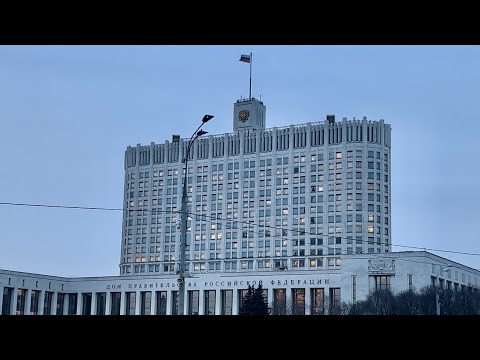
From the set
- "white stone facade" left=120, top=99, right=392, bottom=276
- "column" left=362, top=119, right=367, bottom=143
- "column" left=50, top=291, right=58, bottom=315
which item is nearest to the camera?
"column" left=50, top=291, right=58, bottom=315

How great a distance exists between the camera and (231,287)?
119625 millimetres

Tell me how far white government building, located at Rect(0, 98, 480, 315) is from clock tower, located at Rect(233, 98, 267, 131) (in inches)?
8.9

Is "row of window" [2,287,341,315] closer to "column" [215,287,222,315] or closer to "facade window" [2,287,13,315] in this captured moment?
"facade window" [2,287,13,315]

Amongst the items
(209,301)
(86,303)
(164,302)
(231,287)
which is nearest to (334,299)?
(231,287)

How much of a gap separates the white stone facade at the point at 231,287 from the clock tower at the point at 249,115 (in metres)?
41.1

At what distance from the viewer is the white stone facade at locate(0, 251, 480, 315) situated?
102125 millimetres

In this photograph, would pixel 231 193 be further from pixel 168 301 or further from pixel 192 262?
pixel 168 301

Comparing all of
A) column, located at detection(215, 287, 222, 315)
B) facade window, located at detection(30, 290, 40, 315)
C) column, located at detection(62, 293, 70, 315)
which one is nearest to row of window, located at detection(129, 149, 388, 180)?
column, located at detection(215, 287, 222, 315)

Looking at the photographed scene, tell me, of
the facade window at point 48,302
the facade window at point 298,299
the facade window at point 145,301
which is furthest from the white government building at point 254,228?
the facade window at point 145,301

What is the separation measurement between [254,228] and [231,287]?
39.0 m
